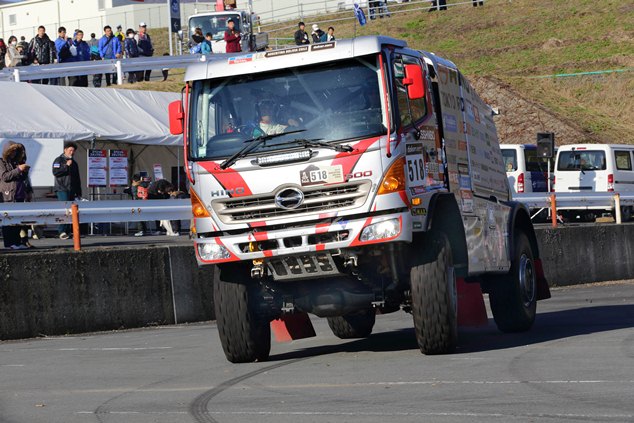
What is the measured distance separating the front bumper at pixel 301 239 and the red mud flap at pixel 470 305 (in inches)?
70.1

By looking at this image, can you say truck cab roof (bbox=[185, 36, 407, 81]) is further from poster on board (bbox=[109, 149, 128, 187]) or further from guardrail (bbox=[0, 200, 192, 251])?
poster on board (bbox=[109, 149, 128, 187])

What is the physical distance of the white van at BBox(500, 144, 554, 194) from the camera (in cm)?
3809

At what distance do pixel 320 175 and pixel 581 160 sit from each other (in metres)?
28.7

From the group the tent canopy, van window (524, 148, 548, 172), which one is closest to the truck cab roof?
the tent canopy

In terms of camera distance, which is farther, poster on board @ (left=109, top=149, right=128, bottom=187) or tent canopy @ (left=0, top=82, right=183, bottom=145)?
poster on board @ (left=109, top=149, right=128, bottom=187)

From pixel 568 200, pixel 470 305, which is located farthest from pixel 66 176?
pixel 470 305

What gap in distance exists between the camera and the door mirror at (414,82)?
34.2 ft

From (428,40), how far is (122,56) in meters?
28.5

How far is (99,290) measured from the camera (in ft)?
50.3

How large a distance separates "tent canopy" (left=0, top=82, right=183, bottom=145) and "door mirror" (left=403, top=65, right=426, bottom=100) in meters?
15.5

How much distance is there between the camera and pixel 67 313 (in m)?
15.1

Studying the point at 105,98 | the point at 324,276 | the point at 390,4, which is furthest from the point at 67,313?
the point at 390,4

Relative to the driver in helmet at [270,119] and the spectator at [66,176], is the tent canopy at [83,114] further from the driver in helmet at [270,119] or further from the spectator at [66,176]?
the driver in helmet at [270,119]

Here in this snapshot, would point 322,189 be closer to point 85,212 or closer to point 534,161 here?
point 85,212
